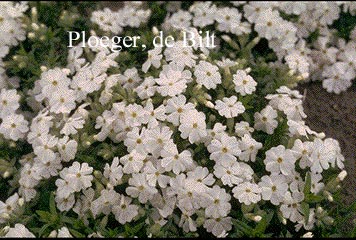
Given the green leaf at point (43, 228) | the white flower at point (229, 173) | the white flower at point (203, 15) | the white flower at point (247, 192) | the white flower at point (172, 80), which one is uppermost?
the white flower at point (203, 15)

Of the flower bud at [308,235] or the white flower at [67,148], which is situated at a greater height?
the white flower at [67,148]

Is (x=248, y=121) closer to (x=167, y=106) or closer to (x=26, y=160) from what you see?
(x=167, y=106)

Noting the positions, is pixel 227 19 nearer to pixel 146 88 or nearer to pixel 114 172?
pixel 146 88

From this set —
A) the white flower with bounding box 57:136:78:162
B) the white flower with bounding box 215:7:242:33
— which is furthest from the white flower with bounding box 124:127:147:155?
the white flower with bounding box 215:7:242:33

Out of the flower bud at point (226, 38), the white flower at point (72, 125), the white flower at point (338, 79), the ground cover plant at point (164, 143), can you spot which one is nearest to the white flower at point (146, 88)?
the ground cover plant at point (164, 143)

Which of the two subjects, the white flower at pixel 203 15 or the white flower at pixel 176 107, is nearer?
the white flower at pixel 176 107

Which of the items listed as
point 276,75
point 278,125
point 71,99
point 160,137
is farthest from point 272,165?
point 71,99

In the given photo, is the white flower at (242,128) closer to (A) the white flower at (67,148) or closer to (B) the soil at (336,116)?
(B) the soil at (336,116)

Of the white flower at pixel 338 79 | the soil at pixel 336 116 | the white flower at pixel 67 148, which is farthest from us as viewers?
the white flower at pixel 338 79
